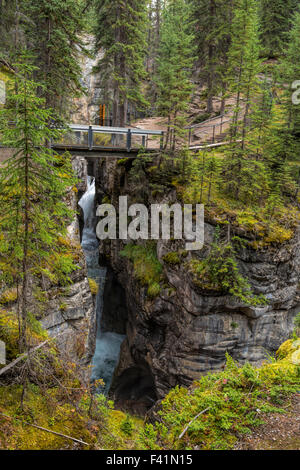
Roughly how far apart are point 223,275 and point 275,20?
99.4 feet

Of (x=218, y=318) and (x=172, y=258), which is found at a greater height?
(x=172, y=258)

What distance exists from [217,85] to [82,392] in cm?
2668

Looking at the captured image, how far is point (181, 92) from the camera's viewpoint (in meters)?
15.8

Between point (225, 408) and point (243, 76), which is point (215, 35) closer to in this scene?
point (243, 76)

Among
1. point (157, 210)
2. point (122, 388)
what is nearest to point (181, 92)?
point (157, 210)

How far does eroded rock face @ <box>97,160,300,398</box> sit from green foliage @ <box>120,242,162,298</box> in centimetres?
71

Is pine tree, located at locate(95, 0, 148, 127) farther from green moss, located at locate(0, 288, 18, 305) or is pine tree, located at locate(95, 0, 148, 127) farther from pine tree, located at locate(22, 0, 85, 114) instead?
green moss, located at locate(0, 288, 18, 305)

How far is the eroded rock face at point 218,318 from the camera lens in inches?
561

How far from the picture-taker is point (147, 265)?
18141mm

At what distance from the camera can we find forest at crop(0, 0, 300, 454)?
529 cm

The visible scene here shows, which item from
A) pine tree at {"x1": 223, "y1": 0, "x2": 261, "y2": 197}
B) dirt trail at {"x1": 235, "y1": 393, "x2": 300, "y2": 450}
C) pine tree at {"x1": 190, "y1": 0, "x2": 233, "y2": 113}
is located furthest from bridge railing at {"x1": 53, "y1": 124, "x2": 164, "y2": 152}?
dirt trail at {"x1": 235, "y1": 393, "x2": 300, "y2": 450}

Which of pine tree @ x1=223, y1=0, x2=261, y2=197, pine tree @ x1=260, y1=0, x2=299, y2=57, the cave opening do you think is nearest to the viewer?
pine tree @ x1=223, y1=0, x2=261, y2=197

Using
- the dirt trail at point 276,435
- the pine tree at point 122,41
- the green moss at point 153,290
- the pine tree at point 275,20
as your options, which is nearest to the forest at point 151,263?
the dirt trail at point 276,435

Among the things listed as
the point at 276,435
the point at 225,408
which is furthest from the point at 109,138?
the point at 276,435
